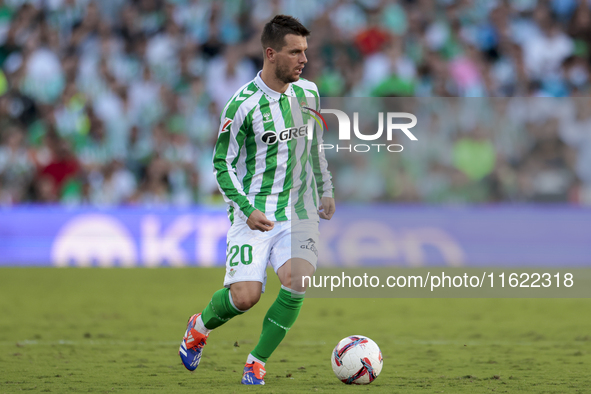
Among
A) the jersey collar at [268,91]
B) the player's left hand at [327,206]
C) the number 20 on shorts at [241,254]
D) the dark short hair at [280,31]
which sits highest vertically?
the dark short hair at [280,31]

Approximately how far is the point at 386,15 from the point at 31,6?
693 cm

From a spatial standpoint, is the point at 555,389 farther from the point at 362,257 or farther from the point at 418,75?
the point at 418,75

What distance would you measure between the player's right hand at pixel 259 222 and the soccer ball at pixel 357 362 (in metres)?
0.93

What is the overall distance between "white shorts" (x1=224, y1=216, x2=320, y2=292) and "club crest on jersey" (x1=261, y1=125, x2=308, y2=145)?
527 millimetres

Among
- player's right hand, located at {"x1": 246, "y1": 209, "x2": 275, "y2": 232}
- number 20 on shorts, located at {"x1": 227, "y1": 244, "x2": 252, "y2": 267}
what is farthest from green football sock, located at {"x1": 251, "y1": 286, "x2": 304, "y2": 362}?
player's right hand, located at {"x1": 246, "y1": 209, "x2": 275, "y2": 232}

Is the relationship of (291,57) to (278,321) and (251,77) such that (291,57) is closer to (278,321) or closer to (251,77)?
(278,321)

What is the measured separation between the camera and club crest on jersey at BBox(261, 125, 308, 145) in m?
5.21

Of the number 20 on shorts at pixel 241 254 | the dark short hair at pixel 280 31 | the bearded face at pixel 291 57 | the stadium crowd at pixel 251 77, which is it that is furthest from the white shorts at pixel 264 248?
the stadium crowd at pixel 251 77

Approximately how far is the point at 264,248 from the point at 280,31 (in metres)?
1.36

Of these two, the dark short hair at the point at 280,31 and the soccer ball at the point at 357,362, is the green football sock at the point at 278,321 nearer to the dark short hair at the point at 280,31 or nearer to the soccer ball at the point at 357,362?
the soccer ball at the point at 357,362

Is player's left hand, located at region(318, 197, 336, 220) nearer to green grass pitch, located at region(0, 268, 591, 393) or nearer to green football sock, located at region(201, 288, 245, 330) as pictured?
green football sock, located at region(201, 288, 245, 330)

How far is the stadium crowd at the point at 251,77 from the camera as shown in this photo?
39.5 feet

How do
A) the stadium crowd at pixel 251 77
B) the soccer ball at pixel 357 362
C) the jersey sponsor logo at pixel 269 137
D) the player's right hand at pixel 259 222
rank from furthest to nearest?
1. the stadium crowd at pixel 251 77
2. the jersey sponsor logo at pixel 269 137
3. the soccer ball at pixel 357 362
4. the player's right hand at pixel 259 222

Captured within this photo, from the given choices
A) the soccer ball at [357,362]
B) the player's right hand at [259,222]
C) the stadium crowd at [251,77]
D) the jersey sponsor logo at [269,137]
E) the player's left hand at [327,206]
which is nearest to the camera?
the player's right hand at [259,222]
